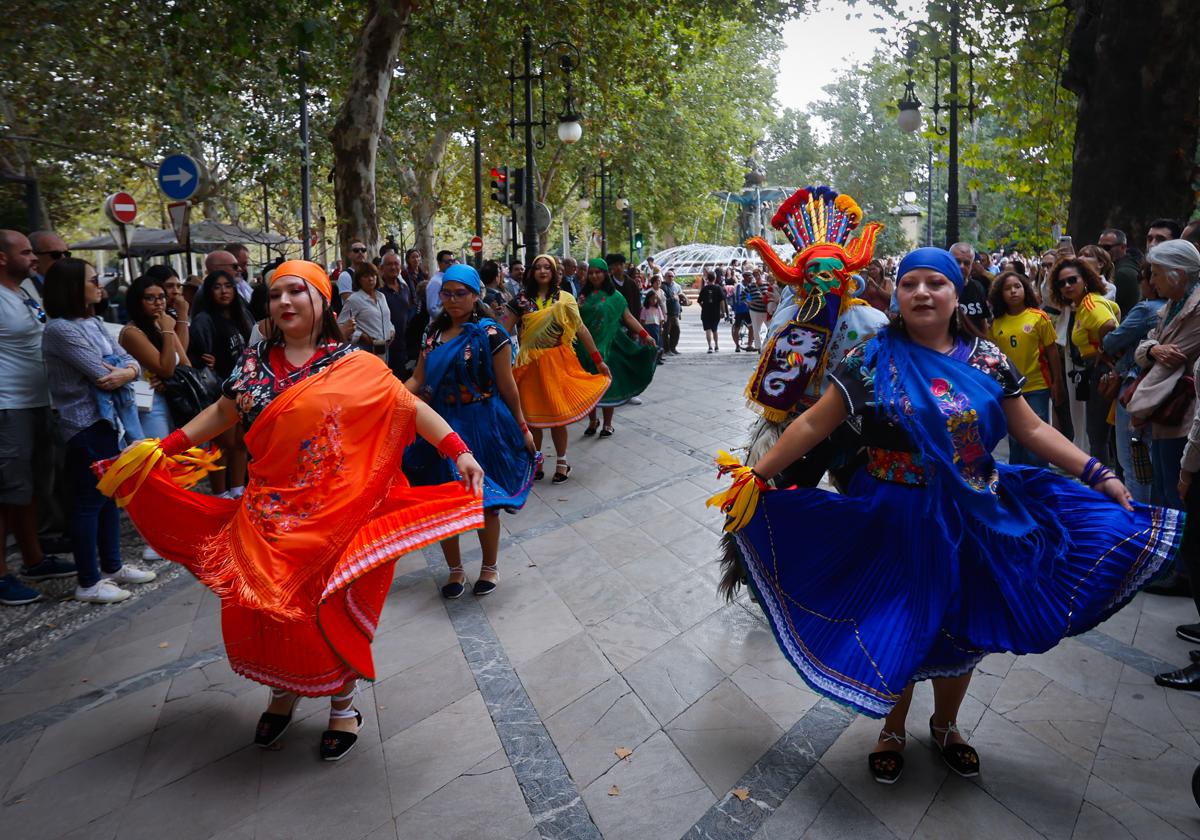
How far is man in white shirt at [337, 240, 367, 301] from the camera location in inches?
390

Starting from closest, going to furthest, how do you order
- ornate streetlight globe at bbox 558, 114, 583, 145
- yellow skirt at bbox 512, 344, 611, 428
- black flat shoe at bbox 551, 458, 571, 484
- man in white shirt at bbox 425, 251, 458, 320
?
yellow skirt at bbox 512, 344, 611, 428, black flat shoe at bbox 551, 458, 571, 484, man in white shirt at bbox 425, 251, 458, 320, ornate streetlight globe at bbox 558, 114, 583, 145

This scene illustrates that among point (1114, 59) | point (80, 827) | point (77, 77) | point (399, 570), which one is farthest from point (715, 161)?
point (80, 827)

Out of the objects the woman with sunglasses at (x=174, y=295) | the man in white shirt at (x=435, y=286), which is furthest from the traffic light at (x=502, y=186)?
the woman with sunglasses at (x=174, y=295)

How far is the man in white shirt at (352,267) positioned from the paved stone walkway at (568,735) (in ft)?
17.2

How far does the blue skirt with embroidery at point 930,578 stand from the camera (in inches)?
115

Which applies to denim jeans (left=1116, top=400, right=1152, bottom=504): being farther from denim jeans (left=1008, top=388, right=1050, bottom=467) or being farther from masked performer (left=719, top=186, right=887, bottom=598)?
masked performer (left=719, top=186, right=887, bottom=598)

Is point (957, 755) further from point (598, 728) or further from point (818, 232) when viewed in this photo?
point (818, 232)

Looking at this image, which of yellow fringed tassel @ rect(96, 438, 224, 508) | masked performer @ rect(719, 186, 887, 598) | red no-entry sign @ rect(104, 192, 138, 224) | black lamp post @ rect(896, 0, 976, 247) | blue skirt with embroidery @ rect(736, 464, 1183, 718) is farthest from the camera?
red no-entry sign @ rect(104, 192, 138, 224)

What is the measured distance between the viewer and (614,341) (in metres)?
9.65

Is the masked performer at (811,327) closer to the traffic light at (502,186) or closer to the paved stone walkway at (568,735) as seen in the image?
the paved stone walkway at (568,735)

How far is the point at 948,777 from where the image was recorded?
3.31 meters

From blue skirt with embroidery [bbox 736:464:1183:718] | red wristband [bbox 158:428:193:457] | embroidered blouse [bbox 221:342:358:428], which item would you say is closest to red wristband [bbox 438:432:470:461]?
embroidered blouse [bbox 221:342:358:428]

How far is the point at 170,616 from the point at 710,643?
3.06 m

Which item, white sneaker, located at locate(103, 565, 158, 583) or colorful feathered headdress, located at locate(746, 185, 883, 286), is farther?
white sneaker, located at locate(103, 565, 158, 583)
